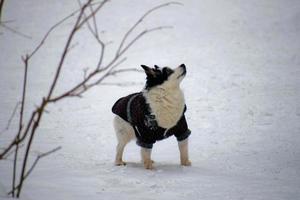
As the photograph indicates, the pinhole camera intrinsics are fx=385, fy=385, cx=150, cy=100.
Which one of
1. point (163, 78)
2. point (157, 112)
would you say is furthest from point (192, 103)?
point (157, 112)

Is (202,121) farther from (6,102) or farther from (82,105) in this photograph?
(6,102)

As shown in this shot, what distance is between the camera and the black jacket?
173 inches

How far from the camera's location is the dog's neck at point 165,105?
441 centimetres

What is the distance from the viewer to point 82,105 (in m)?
9.08

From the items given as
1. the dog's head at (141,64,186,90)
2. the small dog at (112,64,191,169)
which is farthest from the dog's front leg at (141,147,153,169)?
the dog's head at (141,64,186,90)

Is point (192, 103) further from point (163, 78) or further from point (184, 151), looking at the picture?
point (163, 78)

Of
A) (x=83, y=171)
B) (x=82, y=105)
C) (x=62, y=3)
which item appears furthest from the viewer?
(x=62, y=3)

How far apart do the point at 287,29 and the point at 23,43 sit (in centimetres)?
966

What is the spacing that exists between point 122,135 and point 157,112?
686mm

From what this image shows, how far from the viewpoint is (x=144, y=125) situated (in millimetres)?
4402

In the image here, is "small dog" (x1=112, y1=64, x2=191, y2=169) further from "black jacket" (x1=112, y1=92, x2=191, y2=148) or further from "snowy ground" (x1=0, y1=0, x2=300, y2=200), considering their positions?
"snowy ground" (x1=0, y1=0, x2=300, y2=200)

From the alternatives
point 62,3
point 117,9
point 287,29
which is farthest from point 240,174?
point 62,3

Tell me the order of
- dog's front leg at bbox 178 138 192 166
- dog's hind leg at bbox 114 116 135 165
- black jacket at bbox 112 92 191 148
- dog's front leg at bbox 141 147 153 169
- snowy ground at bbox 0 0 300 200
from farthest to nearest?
1. dog's hind leg at bbox 114 116 135 165
2. dog's front leg at bbox 178 138 192 166
3. dog's front leg at bbox 141 147 153 169
4. black jacket at bbox 112 92 191 148
5. snowy ground at bbox 0 0 300 200

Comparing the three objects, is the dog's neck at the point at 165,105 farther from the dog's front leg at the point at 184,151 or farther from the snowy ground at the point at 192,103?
the snowy ground at the point at 192,103
